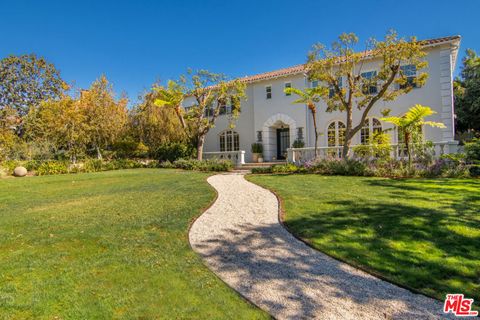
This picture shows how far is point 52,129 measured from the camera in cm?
2223

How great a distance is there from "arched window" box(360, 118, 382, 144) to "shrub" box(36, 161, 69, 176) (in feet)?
65.0

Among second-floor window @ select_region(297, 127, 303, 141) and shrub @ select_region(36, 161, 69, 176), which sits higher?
second-floor window @ select_region(297, 127, 303, 141)

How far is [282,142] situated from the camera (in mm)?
21891

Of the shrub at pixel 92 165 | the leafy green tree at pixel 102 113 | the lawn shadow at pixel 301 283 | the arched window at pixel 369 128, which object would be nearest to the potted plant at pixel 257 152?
the arched window at pixel 369 128

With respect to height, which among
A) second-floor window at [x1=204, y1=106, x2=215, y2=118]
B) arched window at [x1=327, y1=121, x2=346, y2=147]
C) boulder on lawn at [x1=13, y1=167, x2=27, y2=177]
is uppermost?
second-floor window at [x1=204, y1=106, x2=215, y2=118]

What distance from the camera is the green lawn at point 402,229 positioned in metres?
3.66

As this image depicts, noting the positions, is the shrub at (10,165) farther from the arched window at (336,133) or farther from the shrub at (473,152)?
the shrub at (473,152)

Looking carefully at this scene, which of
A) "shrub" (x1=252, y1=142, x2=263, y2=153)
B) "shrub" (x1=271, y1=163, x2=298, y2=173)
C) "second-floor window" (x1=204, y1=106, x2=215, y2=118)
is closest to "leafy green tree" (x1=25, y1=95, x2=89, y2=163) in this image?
"second-floor window" (x1=204, y1=106, x2=215, y2=118)

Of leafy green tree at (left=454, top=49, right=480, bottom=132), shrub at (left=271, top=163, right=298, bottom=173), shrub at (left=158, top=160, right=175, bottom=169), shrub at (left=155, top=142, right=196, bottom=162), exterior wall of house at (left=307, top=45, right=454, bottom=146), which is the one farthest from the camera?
shrub at (left=155, top=142, right=196, bottom=162)

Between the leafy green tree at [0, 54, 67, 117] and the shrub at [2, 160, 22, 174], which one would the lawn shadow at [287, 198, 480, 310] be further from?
the leafy green tree at [0, 54, 67, 117]

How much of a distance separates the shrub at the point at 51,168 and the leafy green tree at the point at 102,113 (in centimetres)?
314

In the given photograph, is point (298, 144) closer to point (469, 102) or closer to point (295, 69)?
point (295, 69)

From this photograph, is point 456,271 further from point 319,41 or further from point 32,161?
point 32,161

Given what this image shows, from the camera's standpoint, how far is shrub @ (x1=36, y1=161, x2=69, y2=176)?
19047 millimetres
